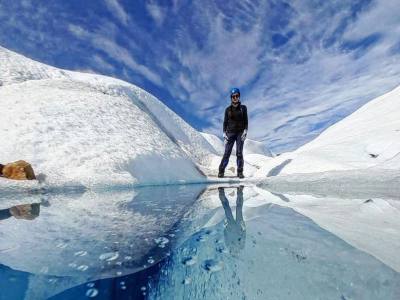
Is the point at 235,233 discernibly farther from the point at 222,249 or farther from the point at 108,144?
the point at 108,144

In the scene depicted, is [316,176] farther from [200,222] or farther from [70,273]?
[70,273]

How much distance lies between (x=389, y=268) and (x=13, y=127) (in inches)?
327

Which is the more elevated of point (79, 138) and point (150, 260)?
point (79, 138)

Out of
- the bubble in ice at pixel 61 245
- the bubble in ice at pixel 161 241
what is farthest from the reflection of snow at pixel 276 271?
the bubble in ice at pixel 61 245

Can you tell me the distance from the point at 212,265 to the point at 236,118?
6.70 metres

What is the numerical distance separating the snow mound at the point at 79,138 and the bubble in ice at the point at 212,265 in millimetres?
4982

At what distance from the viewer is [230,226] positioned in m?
2.30

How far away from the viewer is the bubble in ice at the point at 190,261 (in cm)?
154

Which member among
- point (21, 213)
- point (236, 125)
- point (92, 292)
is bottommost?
point (92, 292)

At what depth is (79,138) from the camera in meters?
7.50

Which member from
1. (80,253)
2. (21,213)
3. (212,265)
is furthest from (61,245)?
(21,213)

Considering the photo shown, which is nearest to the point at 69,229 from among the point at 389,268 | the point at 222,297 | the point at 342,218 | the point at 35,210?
the point at 35,210

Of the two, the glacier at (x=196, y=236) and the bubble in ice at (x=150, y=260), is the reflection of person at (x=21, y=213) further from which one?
the bubble in ice at (x=150, y=260)

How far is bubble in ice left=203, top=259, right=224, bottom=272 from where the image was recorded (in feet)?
4.72
